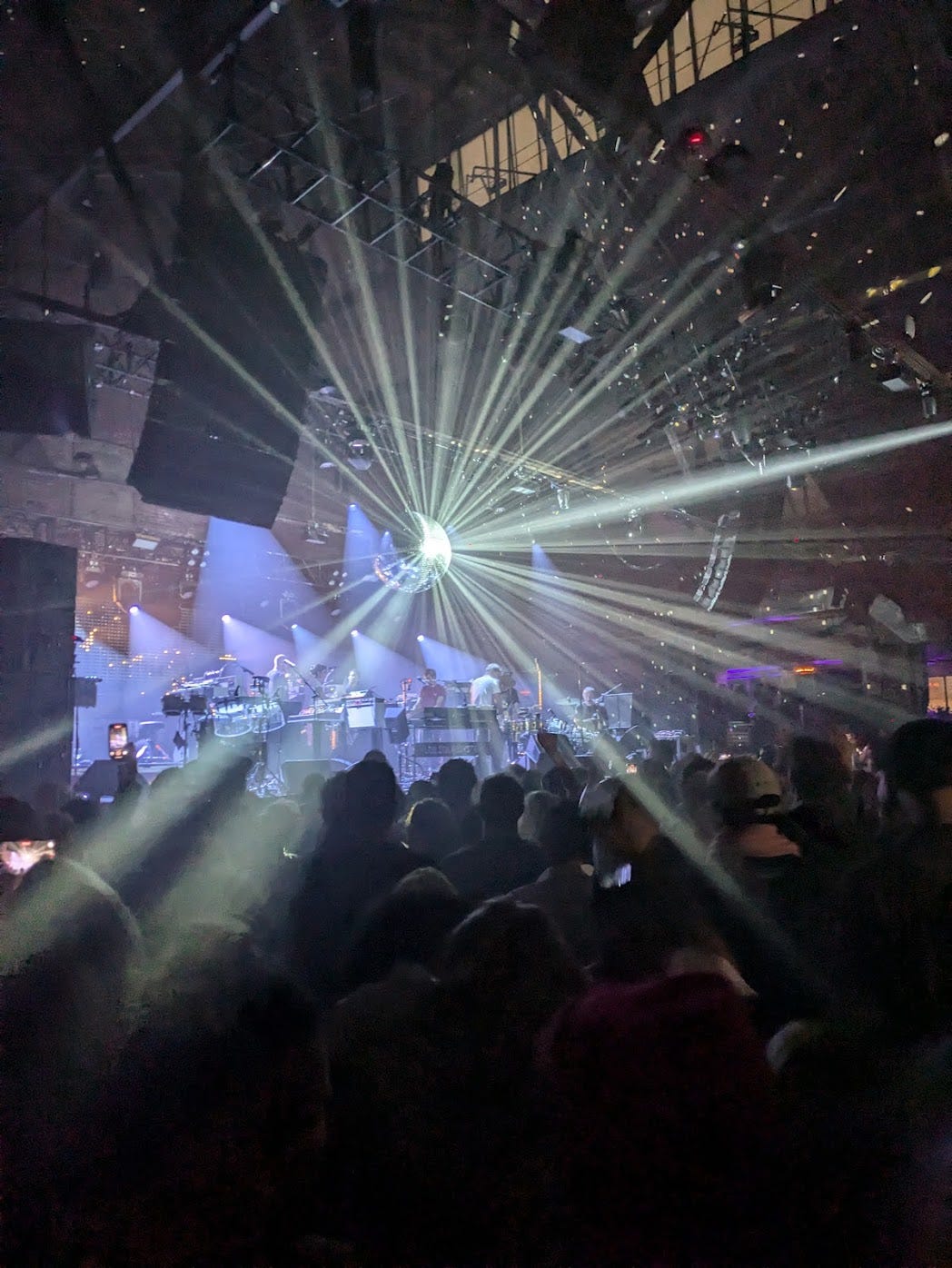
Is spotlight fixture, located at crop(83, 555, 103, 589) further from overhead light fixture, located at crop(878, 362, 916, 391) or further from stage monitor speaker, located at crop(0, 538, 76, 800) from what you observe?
overhead light fixture, located at crop(878, 362, 916, 391)

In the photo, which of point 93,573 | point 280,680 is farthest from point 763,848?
point 93,573

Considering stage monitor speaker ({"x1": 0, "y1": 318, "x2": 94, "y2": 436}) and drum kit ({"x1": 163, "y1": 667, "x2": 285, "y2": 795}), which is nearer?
stage monitor speaker ({"x1": 0, "y1": 318, "x2": 94, "y2": 436})

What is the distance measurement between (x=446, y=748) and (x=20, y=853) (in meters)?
9.26

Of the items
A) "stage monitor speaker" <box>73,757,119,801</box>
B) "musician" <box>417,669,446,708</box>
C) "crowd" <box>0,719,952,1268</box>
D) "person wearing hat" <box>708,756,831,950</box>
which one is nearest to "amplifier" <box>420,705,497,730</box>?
"musician" <box>417,669,446,708</box>

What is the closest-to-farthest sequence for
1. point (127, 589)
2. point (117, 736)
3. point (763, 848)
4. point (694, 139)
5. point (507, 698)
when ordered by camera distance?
point (763, 848), point (694, 139), point (117, 736), point (507, 698), point (127, 589)

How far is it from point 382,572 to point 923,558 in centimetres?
834

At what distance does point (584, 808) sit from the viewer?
7.60 ft

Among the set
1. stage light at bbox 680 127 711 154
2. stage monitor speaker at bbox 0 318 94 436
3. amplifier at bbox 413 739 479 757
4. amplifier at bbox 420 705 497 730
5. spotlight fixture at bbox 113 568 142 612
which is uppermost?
stage light at bbox 680 127 711 154

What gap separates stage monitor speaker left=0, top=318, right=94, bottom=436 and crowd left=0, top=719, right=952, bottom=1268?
555cm

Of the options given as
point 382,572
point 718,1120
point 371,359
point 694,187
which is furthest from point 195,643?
point 718,1120

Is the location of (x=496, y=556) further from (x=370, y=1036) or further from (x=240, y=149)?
(x=370, y=1036)

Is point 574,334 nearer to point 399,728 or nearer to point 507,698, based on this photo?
point 399,728

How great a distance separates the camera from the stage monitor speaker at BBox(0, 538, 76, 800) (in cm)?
645

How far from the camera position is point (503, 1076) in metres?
1.03
